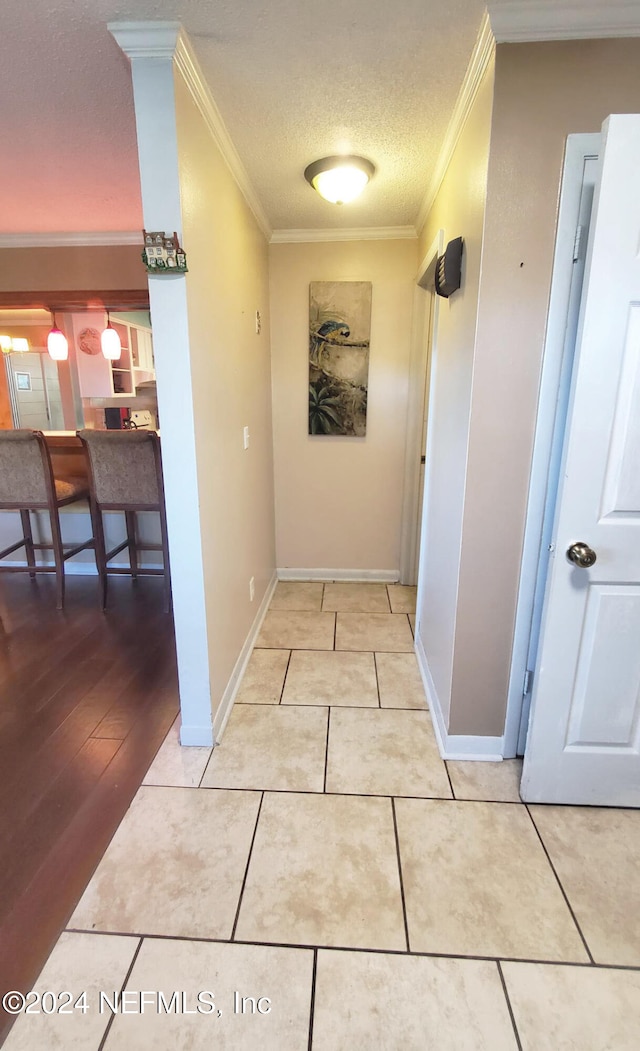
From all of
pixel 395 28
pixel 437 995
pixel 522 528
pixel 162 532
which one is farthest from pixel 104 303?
pixel 437 995

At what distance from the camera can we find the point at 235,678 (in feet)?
7.20

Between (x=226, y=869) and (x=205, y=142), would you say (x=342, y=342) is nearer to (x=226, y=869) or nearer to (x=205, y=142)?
(x=205, y=142)

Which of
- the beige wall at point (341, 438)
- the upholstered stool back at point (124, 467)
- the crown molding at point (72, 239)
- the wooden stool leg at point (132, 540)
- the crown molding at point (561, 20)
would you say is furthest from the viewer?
the wooden stool leg at point (132, 540)

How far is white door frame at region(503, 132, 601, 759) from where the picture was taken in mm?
1351

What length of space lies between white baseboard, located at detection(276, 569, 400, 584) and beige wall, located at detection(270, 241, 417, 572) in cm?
4

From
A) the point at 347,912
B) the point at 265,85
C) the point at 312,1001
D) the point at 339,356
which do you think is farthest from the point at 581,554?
the point at 339,356

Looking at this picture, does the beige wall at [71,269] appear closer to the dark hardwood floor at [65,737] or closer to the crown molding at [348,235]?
the crown molding at [348,235]

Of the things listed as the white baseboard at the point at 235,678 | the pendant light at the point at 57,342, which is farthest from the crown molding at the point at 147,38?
the pendant light at the point at 57,342

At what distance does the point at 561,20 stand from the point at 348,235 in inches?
72.0

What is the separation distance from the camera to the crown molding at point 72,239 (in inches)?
124

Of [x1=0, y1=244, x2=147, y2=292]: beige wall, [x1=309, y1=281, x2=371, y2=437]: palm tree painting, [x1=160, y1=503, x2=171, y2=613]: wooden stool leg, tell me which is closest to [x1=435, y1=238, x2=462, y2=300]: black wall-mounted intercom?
[x1=309, y1=281, x2=371, y2=437]: palm tree painting

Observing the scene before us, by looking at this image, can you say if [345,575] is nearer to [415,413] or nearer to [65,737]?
[415,413]

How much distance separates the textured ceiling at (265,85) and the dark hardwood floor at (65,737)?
2342 mm

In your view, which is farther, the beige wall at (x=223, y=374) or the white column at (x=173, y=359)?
the beige wall at (x=223, y=374)
